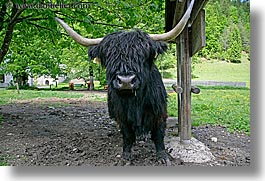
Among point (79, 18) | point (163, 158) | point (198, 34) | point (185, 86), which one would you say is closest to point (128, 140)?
point (163, 158)

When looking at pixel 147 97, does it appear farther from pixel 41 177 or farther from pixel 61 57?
pixel 61 57

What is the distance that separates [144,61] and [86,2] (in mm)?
1046

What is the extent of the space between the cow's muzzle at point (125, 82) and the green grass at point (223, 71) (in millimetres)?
821

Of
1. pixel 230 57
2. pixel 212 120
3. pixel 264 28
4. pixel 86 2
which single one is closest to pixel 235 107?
pixel 212 120

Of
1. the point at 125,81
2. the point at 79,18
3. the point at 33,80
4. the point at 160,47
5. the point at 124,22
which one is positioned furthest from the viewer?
the point at 33,80

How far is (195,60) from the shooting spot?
320 cm

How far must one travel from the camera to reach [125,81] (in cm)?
182

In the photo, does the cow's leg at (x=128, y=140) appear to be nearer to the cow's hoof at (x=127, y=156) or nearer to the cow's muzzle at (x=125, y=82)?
the cow's hoof at (x=127, y=156)

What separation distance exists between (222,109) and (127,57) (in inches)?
97.0

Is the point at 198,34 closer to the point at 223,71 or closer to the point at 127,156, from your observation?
the point at 223,71

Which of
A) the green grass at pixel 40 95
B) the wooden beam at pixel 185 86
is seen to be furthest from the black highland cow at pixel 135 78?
the green grass at pixel 40 95

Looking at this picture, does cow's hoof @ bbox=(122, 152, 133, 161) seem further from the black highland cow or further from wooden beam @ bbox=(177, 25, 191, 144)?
wooden beam @ bbox=(177, 25, 191, 144)

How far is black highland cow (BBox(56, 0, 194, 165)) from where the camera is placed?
1924 mm

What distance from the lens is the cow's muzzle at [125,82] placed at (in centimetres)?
182
